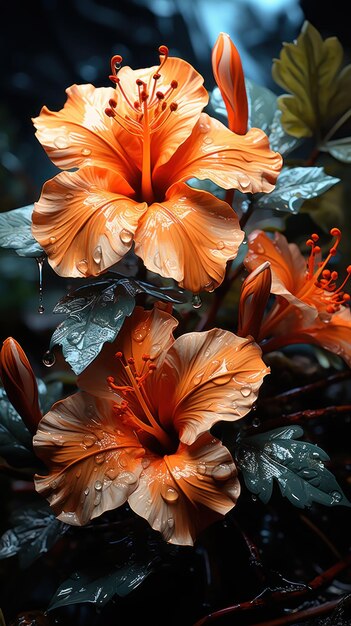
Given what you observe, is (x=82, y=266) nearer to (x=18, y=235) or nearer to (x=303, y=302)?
(x=18, y=235)

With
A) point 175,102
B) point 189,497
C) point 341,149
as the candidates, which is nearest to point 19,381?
point 189,497

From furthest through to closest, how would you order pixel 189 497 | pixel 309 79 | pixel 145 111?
pixel 309 79 → pixel 145 111 → pixel 189 497

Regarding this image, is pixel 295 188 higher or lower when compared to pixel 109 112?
lower

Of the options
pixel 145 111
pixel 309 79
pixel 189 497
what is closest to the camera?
pixel 189 497

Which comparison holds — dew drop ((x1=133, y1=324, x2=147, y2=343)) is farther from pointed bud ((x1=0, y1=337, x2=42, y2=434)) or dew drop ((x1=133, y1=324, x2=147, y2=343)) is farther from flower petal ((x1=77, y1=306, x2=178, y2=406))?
pointed bud ((x1=0, y1=337, x2=42, y2=434))

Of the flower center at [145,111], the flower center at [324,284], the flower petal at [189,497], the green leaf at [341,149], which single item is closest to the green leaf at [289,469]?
the flower petal at [189,497]

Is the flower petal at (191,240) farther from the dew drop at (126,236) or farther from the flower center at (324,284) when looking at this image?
the flower center at (324,284)

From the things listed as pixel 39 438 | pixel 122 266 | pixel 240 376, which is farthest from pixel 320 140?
pixel 39 438
